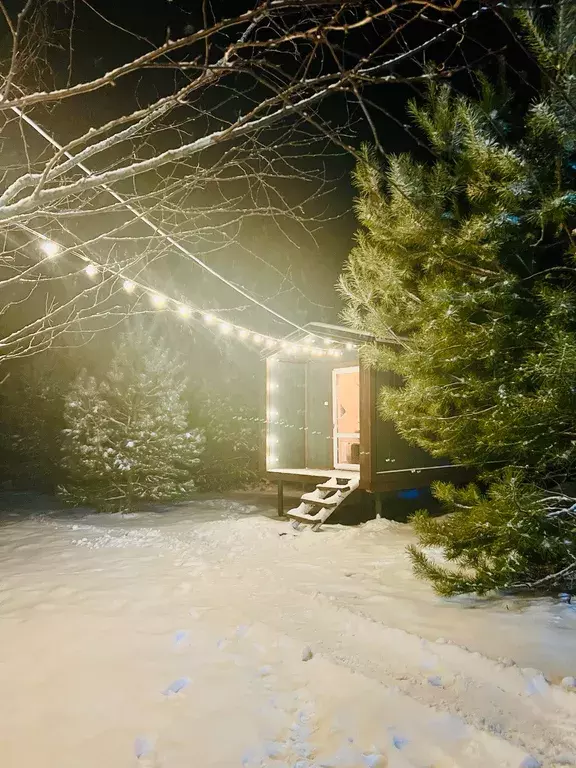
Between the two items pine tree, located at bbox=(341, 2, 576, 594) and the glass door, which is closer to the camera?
pine tree, located at bbox=(341, 2, 576, 594)

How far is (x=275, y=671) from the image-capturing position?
3.45 m

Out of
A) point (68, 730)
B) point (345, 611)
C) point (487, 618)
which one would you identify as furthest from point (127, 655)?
point (487, 618)

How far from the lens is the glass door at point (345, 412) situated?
37.6ft

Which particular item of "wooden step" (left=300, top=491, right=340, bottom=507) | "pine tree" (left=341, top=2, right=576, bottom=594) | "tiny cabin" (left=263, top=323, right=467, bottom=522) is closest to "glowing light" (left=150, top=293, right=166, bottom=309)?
"tiny cabin" (left=263, top=323, right=467, bottom=522)

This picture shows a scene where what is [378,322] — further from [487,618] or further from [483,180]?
[487,618]

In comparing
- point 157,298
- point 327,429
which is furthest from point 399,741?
point 327,429

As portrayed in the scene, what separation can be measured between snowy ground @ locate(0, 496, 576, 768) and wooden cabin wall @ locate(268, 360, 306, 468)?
539cm

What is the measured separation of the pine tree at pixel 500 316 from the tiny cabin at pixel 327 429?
13.1 ft

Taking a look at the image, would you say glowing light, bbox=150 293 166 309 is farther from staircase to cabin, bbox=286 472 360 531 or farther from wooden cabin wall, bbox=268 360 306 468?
staircase to cabin, bbox=286 472 360 531

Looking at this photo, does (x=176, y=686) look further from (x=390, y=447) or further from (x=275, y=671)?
(x=390, y=447)

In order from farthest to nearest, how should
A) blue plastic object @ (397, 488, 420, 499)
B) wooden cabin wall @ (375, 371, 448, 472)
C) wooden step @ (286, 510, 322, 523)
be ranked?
blue plastic object @ (397, 488, 420, 499) → wooden cabin wall @ (375, 371, 448, 472) → wooden step @ (286, 510, 322, 523)

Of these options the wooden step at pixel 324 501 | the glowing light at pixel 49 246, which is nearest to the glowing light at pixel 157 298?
the glowing light at pixel 49 246

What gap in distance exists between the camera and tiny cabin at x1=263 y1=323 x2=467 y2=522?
8.91 metres

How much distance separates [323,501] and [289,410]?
324 cm
